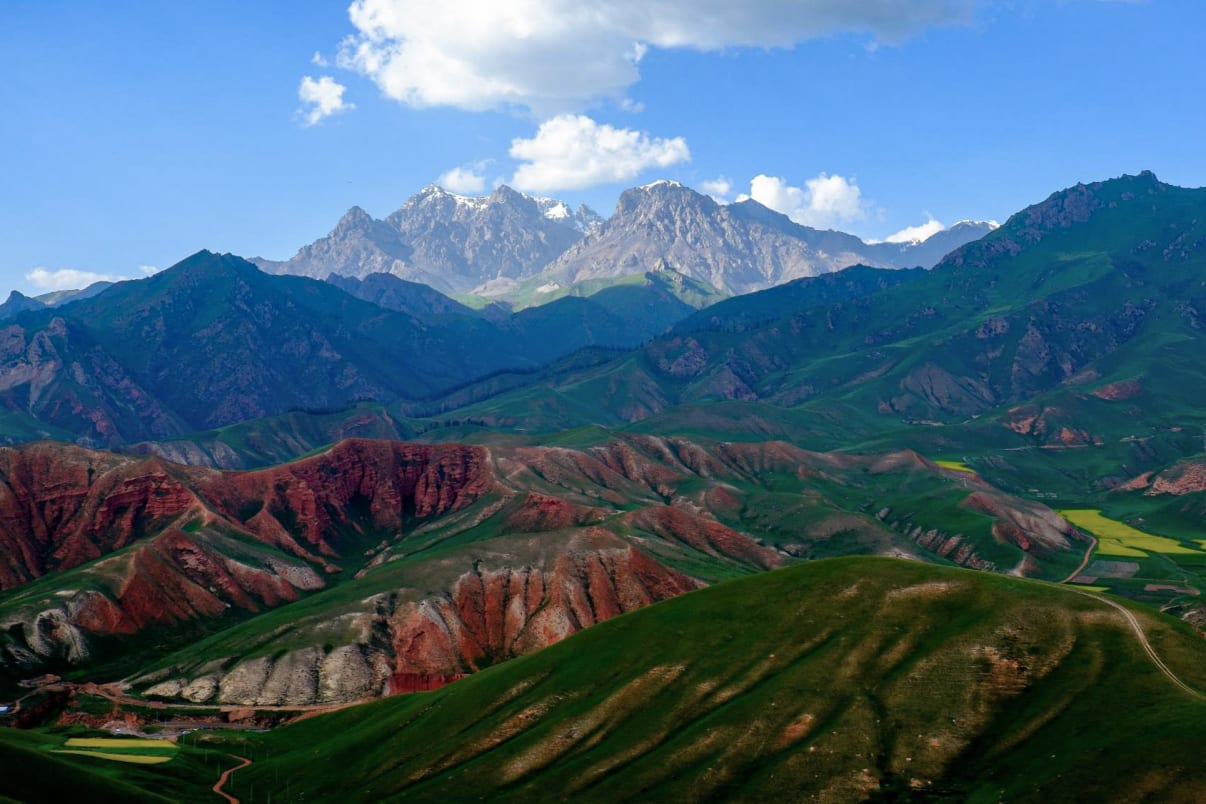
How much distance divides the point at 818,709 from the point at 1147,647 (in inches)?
1422

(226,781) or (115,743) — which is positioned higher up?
(115,743)

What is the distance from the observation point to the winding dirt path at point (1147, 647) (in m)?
108

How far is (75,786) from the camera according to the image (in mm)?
114812

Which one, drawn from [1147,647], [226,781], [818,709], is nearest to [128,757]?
[226,781]

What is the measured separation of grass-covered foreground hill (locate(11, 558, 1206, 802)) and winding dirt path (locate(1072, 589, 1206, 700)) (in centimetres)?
37

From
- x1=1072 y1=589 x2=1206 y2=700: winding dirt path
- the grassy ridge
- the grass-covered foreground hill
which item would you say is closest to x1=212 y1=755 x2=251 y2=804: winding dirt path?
the grass-covered foreground hill

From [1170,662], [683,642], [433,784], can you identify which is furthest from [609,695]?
[1170,662]

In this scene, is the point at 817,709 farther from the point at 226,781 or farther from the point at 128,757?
the point at 128,757

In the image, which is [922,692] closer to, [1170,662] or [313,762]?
[1170,662]

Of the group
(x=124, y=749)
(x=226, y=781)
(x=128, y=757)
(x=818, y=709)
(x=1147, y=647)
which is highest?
(x=128, y=757)

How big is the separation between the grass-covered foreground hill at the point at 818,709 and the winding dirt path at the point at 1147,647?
37 centimetres

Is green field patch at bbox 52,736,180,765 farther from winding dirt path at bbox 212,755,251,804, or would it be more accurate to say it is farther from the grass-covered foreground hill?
winding dirt path at bbox 212,755,251,804

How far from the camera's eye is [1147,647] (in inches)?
4609

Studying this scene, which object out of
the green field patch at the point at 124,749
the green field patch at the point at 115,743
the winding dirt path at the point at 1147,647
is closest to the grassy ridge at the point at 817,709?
the winding dirt path at the point at 1147,647
